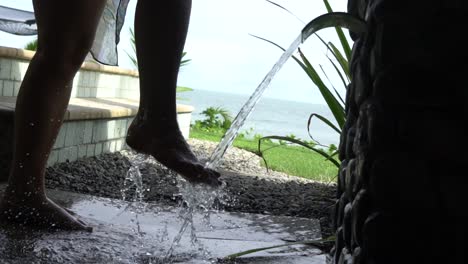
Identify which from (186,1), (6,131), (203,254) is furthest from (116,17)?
(203,254)

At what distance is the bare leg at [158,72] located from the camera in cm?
183

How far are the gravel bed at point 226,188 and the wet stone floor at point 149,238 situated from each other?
0.29 m

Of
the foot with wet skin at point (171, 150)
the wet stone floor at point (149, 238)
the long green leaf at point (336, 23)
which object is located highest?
the long green leaf at point (336, 23)

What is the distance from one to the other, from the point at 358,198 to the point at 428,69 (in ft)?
0.47

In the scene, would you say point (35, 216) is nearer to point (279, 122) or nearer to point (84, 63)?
point (84, 63)

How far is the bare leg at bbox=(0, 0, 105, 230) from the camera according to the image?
177 centimetres

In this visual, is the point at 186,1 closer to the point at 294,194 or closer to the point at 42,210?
the point at 42,210

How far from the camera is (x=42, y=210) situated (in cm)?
180

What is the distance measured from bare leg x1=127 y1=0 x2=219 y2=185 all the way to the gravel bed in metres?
0.63

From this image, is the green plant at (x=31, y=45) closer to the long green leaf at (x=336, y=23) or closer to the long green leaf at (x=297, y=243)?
the long green leaf at (x=297, y=243)

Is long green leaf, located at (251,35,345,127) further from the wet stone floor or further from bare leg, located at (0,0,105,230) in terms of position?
bare leg, located at (0,0,105,230)

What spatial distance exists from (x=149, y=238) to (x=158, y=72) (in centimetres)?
44

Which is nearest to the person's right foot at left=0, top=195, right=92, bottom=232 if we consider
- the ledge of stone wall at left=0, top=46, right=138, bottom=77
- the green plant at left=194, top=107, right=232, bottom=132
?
the ledge of stone wall at left=0, top=46, right=138, bottom=77

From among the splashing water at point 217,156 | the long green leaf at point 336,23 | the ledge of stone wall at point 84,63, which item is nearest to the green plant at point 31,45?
the ledge of stone wall at point 84,63
